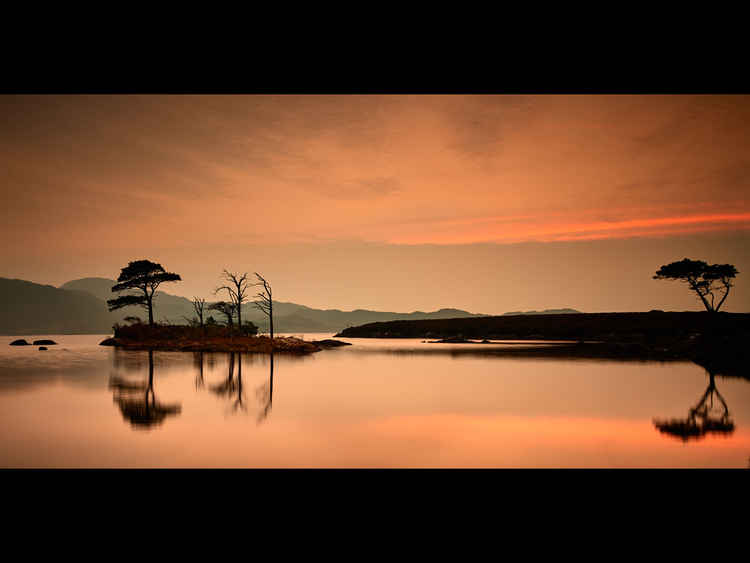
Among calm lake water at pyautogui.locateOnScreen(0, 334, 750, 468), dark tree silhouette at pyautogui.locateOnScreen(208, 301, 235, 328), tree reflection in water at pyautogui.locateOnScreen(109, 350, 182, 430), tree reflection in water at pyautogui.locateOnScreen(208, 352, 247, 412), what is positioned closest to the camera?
calm lake water at pyautogui.locateOnScreen(0, 334, 750, 468)

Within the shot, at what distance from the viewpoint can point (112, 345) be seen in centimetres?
4572

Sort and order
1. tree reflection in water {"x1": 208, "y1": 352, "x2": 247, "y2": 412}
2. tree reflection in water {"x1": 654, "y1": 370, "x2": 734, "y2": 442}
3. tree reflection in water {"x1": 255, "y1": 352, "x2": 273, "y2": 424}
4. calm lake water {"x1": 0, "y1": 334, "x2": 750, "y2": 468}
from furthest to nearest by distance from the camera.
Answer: tree reflection in water {"x1": 208, "y1": 352, "x2": 247, "y2": 412}, tree reflection in water {"x1": 255, "y1": 352, "x2": 273, "y2": 424}, tree reflection in water {"x1": 654, "y1": 370, "x2": 734, "y2": 442}, calm lake water {"x1": 0, "y1": 334, "x2": 750, "y2": 468}

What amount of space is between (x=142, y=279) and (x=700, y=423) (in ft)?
165

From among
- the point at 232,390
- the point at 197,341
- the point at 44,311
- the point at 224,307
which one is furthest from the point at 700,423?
the point at 44,311

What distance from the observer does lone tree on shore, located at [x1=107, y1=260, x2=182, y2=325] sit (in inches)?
1775

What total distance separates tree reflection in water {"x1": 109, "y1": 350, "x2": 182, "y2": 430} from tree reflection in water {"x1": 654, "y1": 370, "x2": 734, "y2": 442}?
1334 cm

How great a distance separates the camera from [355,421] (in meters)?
11.4

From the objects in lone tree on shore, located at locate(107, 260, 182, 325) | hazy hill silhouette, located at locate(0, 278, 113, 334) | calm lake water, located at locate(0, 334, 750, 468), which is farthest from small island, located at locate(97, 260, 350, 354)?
hazy hill silhouette, located at locate(0, 278, 113, 334)

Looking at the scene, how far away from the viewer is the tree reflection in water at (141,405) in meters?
10.8

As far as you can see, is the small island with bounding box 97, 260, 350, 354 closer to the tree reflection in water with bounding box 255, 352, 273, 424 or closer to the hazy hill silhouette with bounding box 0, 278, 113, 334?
the tree reflection in water with bounding box 255, 352, 273, 424

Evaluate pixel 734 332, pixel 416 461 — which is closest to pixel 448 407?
pixel 416 461

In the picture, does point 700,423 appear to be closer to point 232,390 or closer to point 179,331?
point 232,390
